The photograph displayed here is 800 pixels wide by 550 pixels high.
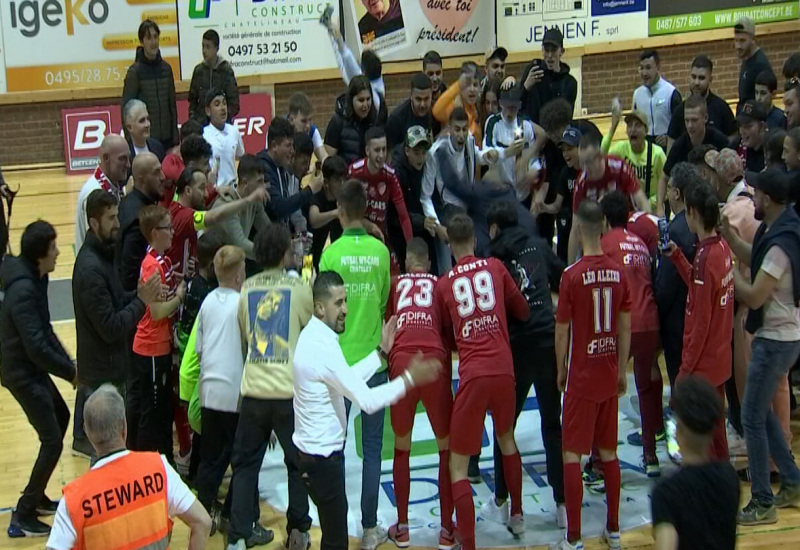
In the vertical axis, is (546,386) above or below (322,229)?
below

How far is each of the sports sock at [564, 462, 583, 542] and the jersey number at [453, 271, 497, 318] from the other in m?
0.99

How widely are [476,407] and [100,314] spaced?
7.52 ft

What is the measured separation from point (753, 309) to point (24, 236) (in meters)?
4.28

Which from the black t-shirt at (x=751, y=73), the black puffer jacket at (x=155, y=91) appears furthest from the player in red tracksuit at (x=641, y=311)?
the black puffer jacket at (x=155, y=91)

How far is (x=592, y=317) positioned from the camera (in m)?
5.97

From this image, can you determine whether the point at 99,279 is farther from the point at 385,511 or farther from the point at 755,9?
the point at 755,9

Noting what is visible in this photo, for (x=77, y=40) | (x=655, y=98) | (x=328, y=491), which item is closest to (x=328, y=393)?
(x=328, y=491)

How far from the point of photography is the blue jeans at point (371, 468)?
630 cm

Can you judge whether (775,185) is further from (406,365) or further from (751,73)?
(751,73)

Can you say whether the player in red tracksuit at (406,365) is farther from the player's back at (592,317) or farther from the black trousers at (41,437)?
the black trousers at (41,437)

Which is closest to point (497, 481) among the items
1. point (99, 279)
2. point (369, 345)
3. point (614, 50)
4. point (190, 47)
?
point (369, 345)

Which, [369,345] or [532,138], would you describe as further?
[532,138]

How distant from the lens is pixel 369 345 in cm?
645

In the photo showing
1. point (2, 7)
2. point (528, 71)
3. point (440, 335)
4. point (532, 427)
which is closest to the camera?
point (440, 335)
